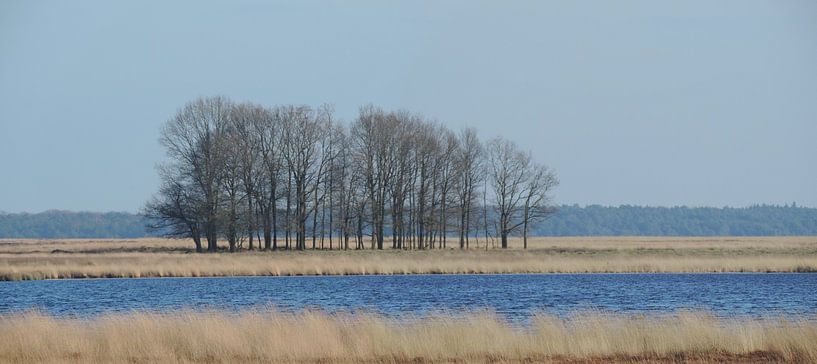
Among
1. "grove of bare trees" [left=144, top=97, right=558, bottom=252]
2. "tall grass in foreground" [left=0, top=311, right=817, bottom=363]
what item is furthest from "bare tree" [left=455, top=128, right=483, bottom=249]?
"tall grass in foreground" [left=0, top=311, right=817, bottom=363]

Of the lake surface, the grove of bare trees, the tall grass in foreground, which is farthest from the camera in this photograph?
the grove of bare trees

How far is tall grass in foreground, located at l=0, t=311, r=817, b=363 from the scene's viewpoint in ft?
61.5

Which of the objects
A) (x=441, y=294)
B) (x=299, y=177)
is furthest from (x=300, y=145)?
(x=441, y=294)

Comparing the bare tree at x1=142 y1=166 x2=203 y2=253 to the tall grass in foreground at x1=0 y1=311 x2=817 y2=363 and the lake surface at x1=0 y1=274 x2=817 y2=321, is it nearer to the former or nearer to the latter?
the lake surface at x1=0 y1=274 x2=817 y2=321

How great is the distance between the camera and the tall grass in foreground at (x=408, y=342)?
18.8 metres

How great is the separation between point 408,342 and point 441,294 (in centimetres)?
1988

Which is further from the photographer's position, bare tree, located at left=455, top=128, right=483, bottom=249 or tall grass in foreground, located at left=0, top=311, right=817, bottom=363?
bare tree, located at left=455, top=128, right=483, bottom=249

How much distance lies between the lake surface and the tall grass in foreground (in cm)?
708

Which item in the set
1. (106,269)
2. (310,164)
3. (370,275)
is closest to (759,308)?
(370,275)

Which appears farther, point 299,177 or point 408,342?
point 299,177

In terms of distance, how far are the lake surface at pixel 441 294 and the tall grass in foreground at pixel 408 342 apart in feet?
23.2

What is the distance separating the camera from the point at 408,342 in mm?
19391

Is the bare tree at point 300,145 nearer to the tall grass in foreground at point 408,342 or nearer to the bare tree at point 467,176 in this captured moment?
the bare tree at point 467,176

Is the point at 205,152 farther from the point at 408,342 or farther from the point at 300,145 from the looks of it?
the point at 408,342
